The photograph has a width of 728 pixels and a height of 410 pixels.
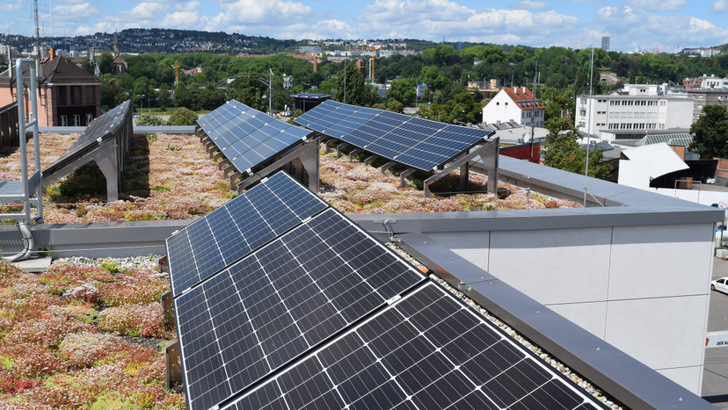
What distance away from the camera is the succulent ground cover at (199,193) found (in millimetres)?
20797

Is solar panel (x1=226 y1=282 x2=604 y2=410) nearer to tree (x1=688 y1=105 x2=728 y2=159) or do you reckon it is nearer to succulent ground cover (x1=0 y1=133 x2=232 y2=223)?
succulent ground cover (x1=0 y1=133 x2=232 y2=223)

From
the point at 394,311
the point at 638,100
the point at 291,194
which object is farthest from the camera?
the point at 638,100

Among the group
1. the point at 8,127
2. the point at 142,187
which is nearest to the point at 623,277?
the point at 142,187

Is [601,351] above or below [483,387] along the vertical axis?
below

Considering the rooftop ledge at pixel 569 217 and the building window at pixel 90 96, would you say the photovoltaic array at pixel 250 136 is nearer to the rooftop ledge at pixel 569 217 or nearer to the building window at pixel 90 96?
the rooftop ledge at pixel 569 217

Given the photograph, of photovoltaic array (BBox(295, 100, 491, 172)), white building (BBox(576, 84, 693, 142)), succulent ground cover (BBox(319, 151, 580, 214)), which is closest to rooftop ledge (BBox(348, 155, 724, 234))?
succulent ground cover (BBox(319, 151, 580, 214))

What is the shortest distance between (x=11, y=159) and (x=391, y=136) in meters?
18.4

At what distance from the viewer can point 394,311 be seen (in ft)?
27.2

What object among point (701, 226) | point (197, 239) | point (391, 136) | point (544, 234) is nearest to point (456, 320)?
point (197, 239)

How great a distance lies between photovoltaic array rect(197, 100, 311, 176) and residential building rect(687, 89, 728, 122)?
418 ft

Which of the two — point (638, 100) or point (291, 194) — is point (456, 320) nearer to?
point (291, 194)

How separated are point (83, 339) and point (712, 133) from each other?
9690 centimetres

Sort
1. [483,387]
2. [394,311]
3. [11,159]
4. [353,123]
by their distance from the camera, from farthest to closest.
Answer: [353,123] → [11,159] → [394,311] → [483,387]

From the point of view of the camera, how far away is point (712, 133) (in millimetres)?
91688
